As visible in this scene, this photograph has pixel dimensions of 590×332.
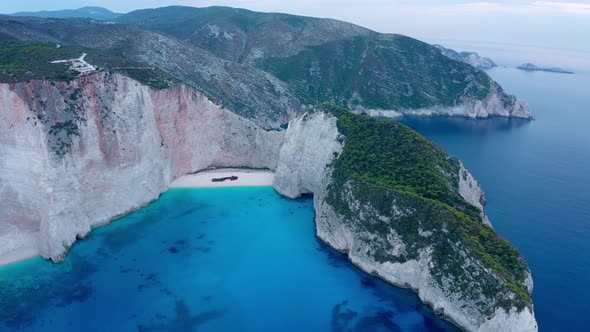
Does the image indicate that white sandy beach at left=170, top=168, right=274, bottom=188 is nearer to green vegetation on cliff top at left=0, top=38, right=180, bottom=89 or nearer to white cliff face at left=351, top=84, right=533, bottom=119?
green vegetation on cliff top at left=0, top=38, right=180, bottom=89

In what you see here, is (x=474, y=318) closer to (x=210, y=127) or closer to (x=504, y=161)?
(x=210, y=127)

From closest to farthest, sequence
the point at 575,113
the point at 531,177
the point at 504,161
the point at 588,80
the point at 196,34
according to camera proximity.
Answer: the point at 531,177
the point at 504,161
the point at 575,113
the point at 196,34
the point at 588,80

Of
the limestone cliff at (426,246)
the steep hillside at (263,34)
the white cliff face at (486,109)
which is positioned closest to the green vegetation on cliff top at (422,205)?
the limestone cliff at (426,246)

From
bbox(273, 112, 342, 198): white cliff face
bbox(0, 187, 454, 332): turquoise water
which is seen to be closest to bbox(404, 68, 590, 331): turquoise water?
bbox(0, 187, 454, 332): turquoise water

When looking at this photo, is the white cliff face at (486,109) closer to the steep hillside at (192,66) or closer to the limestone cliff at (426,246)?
the steep hillside at (192,66)

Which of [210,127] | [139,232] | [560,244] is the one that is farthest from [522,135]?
[139,232]

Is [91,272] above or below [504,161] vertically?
below
